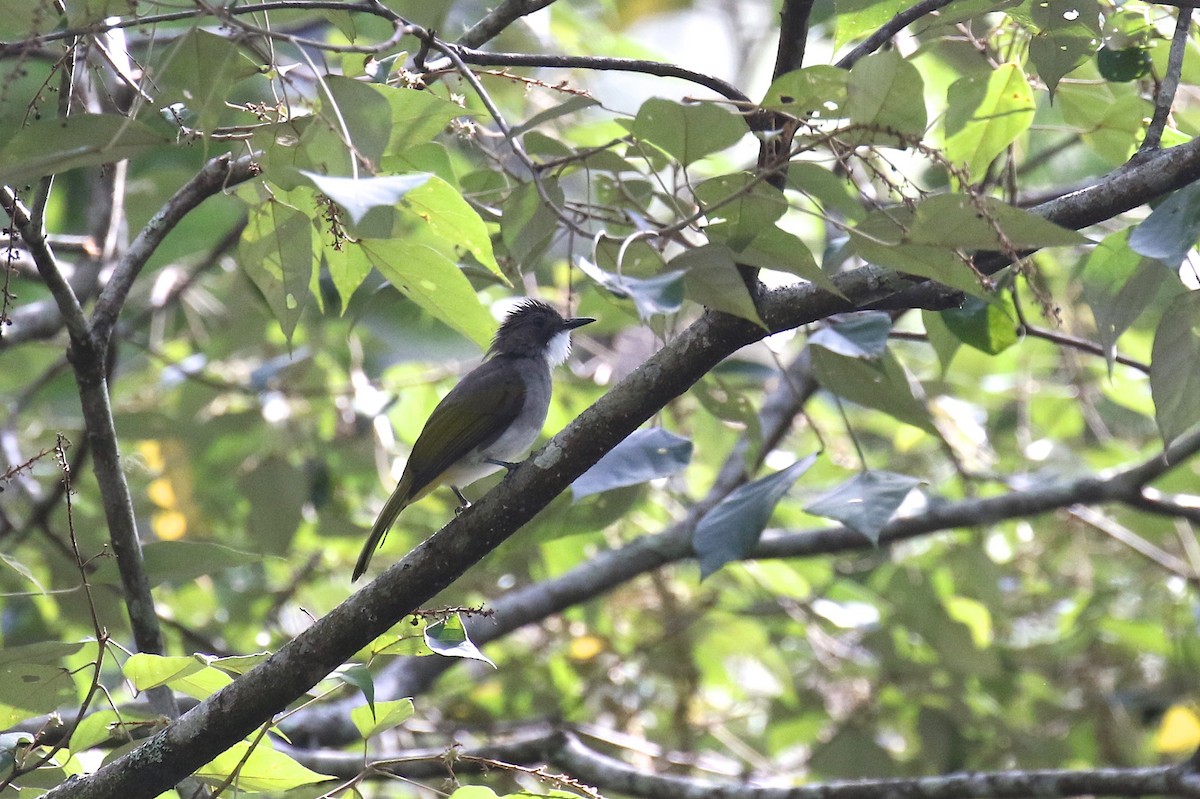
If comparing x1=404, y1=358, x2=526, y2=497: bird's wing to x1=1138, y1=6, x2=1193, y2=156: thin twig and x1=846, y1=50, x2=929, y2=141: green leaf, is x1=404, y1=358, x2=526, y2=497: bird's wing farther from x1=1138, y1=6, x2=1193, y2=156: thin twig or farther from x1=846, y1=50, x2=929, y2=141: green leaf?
x1=1138, y1=6, x2=1193, y2=156: thin twig

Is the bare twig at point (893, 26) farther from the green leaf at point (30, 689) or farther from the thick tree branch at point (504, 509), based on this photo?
the green leaf at point (30, 689)

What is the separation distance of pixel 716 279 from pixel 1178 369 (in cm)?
109

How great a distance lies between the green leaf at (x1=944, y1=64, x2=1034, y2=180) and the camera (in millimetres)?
2176

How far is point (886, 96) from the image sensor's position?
1913 mm

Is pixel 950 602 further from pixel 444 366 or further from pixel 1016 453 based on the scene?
pixel 444 366

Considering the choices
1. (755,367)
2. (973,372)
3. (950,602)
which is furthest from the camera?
(973,372)

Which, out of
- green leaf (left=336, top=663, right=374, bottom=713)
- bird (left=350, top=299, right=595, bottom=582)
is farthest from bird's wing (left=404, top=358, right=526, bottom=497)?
green leaf (left=336, top=663, right=374, bottom=713)

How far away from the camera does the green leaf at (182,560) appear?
232 centimetres

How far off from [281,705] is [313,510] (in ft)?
9.57

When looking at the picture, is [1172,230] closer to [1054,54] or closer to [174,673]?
[1054,54]

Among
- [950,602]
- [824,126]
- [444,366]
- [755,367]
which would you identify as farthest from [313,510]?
[824,126]

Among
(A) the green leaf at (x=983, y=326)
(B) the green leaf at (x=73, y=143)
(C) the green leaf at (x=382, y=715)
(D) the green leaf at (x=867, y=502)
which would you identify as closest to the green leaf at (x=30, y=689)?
(C) the green leaf at (x=382, y=715)

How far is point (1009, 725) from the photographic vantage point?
4.83 meters

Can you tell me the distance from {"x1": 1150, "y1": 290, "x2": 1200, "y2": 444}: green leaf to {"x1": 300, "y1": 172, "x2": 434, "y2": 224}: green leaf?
159 cm
